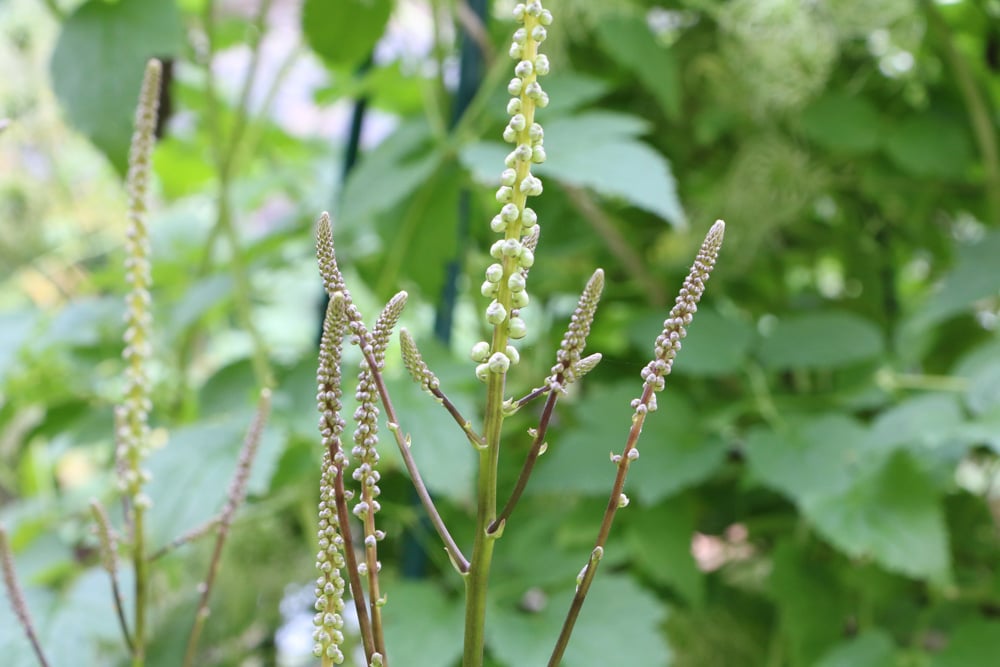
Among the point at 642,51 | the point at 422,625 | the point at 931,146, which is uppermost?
the point at 642,51

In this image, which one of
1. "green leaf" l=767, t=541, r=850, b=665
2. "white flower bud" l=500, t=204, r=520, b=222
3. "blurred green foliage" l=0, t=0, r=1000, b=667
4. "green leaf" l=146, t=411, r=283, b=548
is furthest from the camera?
"green leaf" l=767, t=541, r=850, b=665

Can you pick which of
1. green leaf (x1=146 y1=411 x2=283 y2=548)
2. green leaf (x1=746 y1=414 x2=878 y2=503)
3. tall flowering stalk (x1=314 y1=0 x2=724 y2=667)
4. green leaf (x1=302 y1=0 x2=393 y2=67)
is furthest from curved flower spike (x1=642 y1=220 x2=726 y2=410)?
green leaf (x1=302 y1=0 x2=393 y2=67)

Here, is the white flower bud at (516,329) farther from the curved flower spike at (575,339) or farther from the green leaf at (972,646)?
the green leaf at (972,646)

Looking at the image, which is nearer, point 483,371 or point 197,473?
point 483,371

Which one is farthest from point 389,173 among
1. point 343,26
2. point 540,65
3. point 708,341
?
point 540,65

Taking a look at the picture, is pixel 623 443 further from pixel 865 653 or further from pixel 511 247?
pixel 511 247

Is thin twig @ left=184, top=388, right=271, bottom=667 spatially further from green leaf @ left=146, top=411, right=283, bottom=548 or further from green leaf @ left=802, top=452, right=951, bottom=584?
green leaf @ left=802, top=452, right=951, bottom=584

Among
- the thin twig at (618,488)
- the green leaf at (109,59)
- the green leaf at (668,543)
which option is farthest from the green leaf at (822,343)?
the thin twig at (618,488)

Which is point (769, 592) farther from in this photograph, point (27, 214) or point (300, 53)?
point (27, 214)
